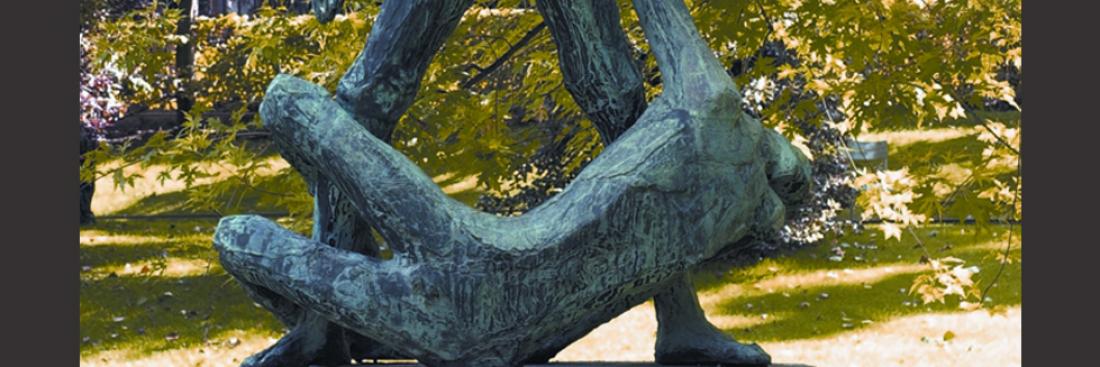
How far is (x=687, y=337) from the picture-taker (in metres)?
4.23

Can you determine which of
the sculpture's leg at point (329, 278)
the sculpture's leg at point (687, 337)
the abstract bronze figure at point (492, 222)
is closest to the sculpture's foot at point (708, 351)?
the sculpture's leg at point (687, 337)

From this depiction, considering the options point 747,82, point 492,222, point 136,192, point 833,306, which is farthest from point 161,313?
point 492,222

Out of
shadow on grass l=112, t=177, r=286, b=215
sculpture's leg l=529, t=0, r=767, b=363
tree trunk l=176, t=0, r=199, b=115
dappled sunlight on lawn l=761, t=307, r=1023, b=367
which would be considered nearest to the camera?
sculpture's leg l=529, t=0, r=767, b=363

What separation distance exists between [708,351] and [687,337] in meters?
0.08

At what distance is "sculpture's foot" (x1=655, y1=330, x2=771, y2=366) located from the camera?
13.7ft

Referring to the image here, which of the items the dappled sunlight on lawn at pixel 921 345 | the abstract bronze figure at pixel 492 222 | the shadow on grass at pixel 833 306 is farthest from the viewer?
the shadow on grass at pixel 833 306

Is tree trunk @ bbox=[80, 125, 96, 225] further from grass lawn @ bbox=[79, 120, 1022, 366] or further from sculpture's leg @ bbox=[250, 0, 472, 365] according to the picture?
sculpture's leg @ bbox=[250, 0, 472, 365]

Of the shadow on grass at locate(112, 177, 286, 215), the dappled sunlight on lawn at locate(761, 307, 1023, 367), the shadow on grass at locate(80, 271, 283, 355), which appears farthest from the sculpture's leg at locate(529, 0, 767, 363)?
the shadow on grass at locate(112, 177, 286, 215)

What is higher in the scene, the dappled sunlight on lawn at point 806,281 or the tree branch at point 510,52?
the tree branch at point 510,52

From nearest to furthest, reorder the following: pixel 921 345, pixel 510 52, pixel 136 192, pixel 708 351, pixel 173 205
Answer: pixel 708 351
pixel 510 52
pixel 921 345
pixel 173 205
pixel 136 192

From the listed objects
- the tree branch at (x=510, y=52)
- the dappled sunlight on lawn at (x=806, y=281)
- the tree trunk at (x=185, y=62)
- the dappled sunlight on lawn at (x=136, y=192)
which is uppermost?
the tree branch at (x=510, y=52)

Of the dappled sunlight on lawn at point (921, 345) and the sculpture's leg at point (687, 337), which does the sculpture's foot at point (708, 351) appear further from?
the dappled sunlight on lawn at point (921, 345)

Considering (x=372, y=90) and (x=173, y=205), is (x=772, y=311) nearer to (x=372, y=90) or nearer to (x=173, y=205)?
(x=372, y=90)

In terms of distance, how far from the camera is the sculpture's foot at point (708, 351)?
4.16 meters
